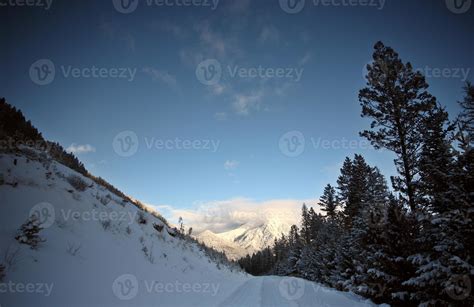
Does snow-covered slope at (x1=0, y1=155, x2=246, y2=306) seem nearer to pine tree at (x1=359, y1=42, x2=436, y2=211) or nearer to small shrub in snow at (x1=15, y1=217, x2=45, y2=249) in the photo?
small shrub in snow at (x1=15, y1=217, x2=45, y2=249)

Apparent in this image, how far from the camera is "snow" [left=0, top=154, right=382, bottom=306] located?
15.0 feet

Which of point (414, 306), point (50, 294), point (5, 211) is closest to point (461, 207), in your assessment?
point (414, 306)

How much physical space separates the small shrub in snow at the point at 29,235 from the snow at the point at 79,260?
0.35 ft

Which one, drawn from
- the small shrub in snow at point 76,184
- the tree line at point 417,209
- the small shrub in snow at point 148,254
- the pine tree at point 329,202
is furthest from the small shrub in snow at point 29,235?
the pine tree at point 329,202

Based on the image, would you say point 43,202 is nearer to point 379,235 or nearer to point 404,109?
point 379,235

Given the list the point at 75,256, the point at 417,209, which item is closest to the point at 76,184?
the point at 75,256

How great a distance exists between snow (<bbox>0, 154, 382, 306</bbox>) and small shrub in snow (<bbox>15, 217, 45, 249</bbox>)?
107 millimetres

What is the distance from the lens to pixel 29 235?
5.11m

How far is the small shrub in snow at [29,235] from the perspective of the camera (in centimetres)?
500

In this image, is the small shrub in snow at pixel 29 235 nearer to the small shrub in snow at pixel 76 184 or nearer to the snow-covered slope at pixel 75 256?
the snow-covered slope at pixel 75 256

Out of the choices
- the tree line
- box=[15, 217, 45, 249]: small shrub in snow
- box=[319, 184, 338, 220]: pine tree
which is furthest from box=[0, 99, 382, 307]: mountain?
→ box=[319, 184, 338, 220]: pine tree

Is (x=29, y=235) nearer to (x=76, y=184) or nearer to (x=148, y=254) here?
(x=148, y=254)

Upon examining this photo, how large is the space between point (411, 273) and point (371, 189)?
15878mm

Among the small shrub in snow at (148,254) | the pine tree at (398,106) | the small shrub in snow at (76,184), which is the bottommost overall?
the small shrub in snow at (148,254)
